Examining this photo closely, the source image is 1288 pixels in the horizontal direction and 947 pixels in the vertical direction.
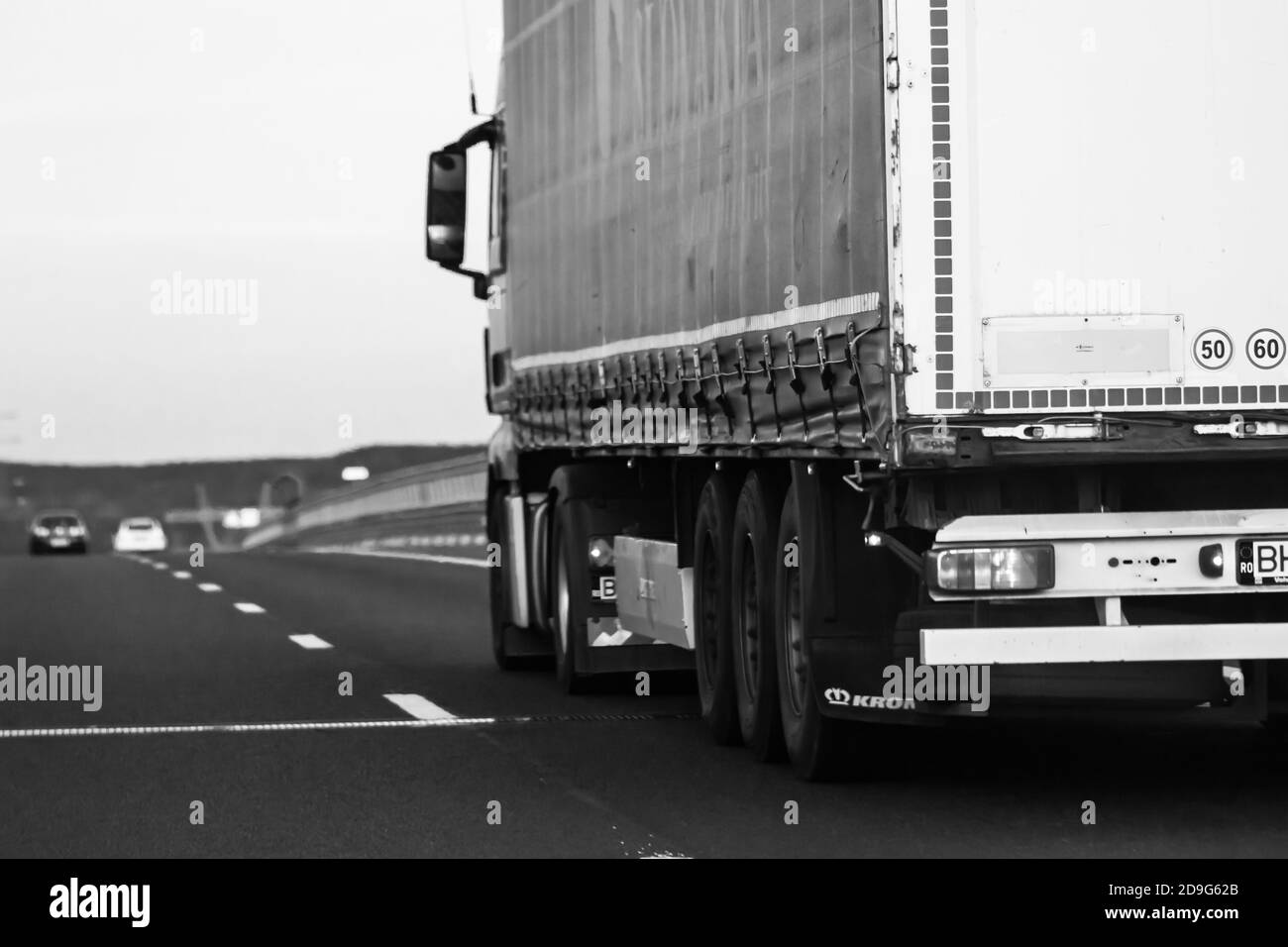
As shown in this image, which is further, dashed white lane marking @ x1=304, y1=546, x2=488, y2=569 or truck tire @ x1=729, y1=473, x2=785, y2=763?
dashed white lane marking @ x1=304, y1=546, x2=488, y2=569

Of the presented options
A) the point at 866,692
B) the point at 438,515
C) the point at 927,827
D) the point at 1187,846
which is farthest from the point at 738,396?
the point at 438,515

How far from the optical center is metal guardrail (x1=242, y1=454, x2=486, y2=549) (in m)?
37.7

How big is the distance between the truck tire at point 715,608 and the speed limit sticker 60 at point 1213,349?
311 centimetres

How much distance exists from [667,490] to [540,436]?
228cm

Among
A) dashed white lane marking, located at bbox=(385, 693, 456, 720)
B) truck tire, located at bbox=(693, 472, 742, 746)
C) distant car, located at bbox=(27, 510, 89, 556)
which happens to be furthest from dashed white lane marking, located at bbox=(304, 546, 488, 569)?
distant car, located at bbox=(27, 510, 89, 556)

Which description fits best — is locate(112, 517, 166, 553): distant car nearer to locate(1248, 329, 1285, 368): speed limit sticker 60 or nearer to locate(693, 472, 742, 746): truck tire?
locate(693, 472, 742, 746): truck tire

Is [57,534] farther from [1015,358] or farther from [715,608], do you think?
[1015,358]

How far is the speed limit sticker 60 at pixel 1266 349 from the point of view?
9492mm

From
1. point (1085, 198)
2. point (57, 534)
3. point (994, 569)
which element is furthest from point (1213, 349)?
point (57, 534)

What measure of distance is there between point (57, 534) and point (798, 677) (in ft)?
203

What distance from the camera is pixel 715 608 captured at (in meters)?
12.6

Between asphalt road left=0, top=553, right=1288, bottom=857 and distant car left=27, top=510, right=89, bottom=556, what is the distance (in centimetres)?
5380

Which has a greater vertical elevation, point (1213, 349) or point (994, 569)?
point (1213, 349)
